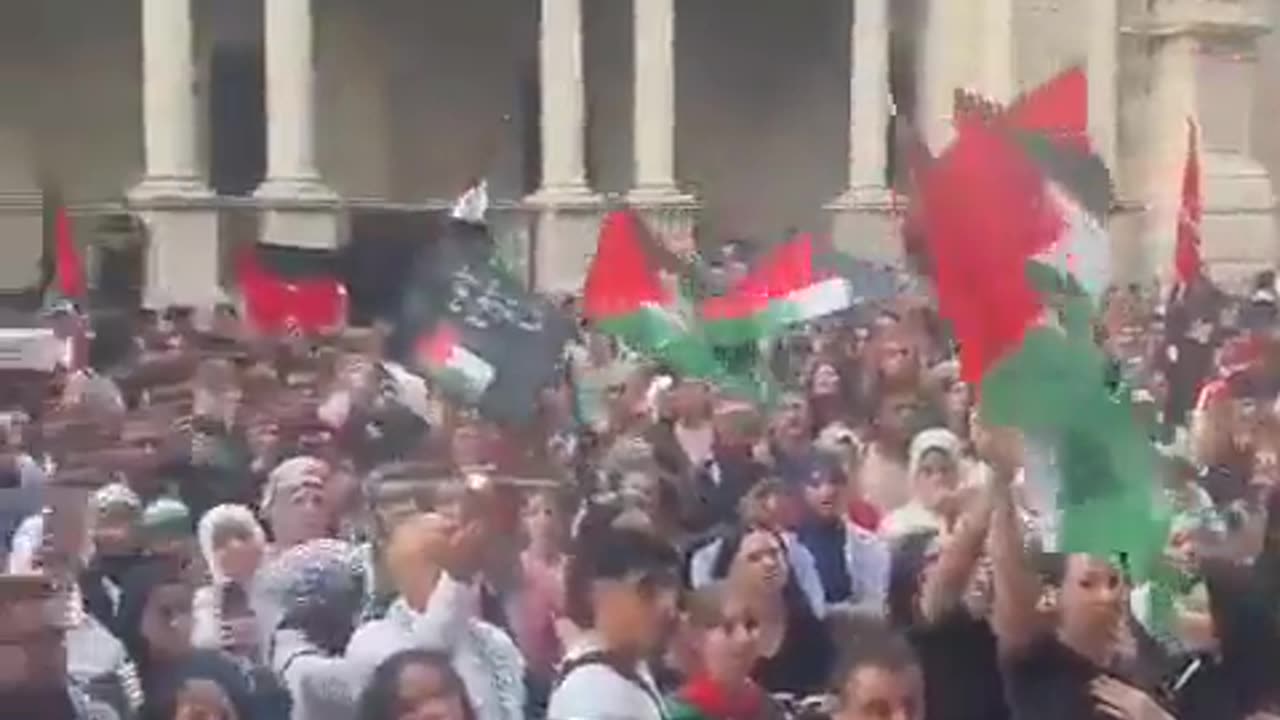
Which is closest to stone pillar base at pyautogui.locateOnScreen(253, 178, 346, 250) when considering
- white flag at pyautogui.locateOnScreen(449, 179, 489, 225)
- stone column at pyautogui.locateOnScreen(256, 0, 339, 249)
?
stone column at pyautogui.locateOnScreen(256, 0, 339, 249)

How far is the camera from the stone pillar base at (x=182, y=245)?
27000 millimetres

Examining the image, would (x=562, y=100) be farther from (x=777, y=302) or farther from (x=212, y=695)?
(x=212, y=695)

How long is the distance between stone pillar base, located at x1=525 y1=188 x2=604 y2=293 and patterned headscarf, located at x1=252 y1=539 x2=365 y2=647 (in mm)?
20120

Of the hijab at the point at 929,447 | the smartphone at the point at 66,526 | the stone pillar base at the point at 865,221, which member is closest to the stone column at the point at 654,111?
the stone pillar base at the point at 865,221

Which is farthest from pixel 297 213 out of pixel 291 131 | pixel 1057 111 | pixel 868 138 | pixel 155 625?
pixel 1057 111

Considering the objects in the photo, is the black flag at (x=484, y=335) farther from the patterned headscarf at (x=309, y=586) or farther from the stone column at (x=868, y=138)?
the stone column at (x=868, y=138)

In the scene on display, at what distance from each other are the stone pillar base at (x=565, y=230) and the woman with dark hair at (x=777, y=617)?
20318mm

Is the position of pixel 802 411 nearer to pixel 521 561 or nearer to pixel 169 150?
pixel 521 561

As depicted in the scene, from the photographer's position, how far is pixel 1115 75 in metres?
31.0

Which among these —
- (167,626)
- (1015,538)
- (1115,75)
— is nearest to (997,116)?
(1015,538)

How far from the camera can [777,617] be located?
7.08 meters

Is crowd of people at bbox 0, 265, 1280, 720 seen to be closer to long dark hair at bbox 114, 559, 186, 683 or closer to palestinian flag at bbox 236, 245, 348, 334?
long dark hair at bbox 114, 559, 186, 683

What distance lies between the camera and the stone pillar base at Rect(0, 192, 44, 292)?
31.3m

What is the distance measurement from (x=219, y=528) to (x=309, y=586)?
60cm
